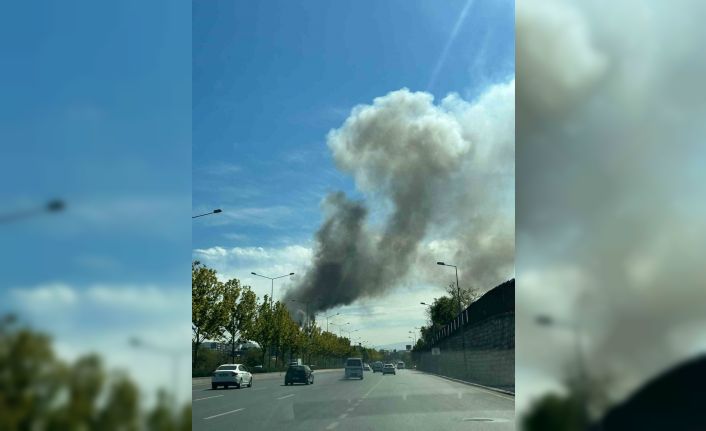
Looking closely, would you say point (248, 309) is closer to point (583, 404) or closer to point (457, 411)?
point (457, 411)

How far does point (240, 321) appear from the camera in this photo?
4784 centimetres

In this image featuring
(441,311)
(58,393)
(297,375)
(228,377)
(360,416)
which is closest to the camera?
(58,393)

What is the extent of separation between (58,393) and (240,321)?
46.5 m

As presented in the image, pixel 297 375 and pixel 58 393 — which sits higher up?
pixel 58 393

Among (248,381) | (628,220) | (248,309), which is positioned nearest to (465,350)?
(248,381)

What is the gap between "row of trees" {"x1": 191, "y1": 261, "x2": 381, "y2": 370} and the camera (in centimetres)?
3406

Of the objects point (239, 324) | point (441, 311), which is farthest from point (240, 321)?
point (441, 311)

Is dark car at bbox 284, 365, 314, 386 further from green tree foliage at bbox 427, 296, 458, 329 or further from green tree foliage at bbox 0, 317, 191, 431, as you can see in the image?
green tree foliage at bbox 427, 296, 458, 329

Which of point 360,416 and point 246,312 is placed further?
point 246,312

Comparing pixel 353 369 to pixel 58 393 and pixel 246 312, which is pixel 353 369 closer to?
pixel 246 312

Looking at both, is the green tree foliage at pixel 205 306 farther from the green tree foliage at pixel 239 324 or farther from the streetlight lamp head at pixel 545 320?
the streetlight lamp head at pixel 545 320

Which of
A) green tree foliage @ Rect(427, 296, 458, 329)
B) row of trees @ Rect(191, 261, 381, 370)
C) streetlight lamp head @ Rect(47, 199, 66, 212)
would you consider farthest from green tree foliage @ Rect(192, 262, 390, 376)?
green tree foliage @ Rect(427, 296, 458, 329)

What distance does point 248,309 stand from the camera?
4862cm

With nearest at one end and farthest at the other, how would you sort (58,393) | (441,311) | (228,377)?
(58,393), (228,377), (441,311)
